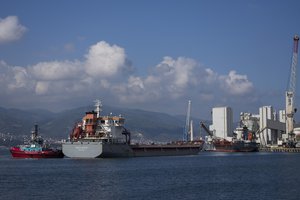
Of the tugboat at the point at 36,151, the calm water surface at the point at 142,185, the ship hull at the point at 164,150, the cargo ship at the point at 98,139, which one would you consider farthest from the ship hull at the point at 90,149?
the calm water surface at the point at 142,185

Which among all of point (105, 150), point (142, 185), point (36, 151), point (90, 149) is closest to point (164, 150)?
point (105, 150)

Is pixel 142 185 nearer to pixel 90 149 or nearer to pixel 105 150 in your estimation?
pixel 90 149

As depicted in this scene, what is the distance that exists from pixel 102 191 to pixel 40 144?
72.0 meters

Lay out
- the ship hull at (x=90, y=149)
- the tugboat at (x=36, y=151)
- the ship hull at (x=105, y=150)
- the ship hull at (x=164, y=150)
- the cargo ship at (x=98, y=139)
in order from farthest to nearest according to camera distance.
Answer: the ship hull at (x=164, y=150)
the tugboat at (x=36, y=151)
the cargo ship at (x=98, y=139)
the ship hull at (x=105, y=150)
the ship hull at (x=90, y=149)

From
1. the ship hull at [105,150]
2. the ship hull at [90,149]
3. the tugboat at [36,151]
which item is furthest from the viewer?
the tugboat at [36,151]

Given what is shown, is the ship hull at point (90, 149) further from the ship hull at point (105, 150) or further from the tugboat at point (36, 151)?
the tugboat at point (36, 151)

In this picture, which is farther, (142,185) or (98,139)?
(98,139)

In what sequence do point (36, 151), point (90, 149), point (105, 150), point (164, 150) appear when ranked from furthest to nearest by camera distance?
point (164, 150)
point (36, 151)
point (105, 150)
point (90, 149)

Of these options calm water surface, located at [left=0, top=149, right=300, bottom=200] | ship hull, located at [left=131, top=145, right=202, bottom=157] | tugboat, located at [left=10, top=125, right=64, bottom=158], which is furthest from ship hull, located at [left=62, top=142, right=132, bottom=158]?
calm water surface, located at [left=0, top=149, right=300, bottom=200]

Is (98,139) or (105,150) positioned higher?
(98,139)

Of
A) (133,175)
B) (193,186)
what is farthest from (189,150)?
(193,186)

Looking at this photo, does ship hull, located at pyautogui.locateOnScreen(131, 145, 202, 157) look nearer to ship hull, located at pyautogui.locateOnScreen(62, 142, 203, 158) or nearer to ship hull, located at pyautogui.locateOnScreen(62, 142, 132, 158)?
ship hull, located at pyautogui.locateOnScreen(62, 142, 203, 158)

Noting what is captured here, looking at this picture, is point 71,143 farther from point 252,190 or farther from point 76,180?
point 252,190

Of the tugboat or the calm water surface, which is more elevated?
the tugboat
